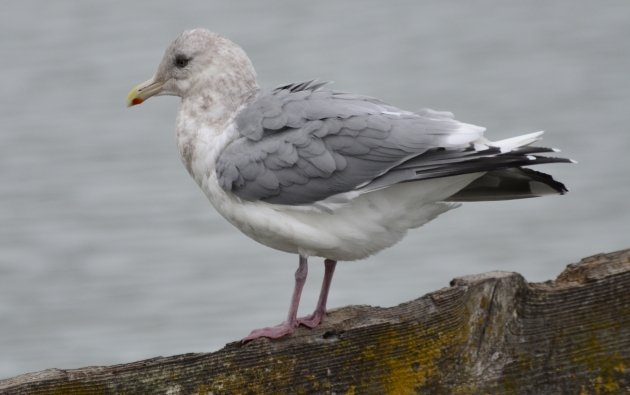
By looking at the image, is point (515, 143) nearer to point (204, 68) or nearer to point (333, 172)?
point (333, 172)

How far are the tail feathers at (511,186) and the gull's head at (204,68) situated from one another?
113cm

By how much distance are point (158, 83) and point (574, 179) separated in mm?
7315

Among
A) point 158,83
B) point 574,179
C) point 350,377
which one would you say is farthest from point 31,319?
point 350,377

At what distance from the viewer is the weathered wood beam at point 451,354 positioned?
3.22m

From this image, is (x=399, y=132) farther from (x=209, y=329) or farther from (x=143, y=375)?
(x=209, y=329)

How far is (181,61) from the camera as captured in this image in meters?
5.52

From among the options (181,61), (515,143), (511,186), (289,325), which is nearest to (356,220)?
(289,325)

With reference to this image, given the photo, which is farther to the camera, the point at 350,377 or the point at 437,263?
the point at 437,263

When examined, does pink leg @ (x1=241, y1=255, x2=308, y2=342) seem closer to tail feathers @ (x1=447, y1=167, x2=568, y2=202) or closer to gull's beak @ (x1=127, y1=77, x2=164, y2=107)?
tail feathers @ (x1=447, y1=167, x2=568, y2=202)

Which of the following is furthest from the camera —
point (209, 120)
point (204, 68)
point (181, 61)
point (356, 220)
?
point (181, 61)

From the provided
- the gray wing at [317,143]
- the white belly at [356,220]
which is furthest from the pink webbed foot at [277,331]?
the gray wing at [317,143]

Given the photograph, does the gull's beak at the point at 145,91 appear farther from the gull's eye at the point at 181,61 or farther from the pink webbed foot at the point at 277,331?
the pink webbed foot at the point at 277,331

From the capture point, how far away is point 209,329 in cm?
1061

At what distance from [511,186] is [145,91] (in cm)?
196
